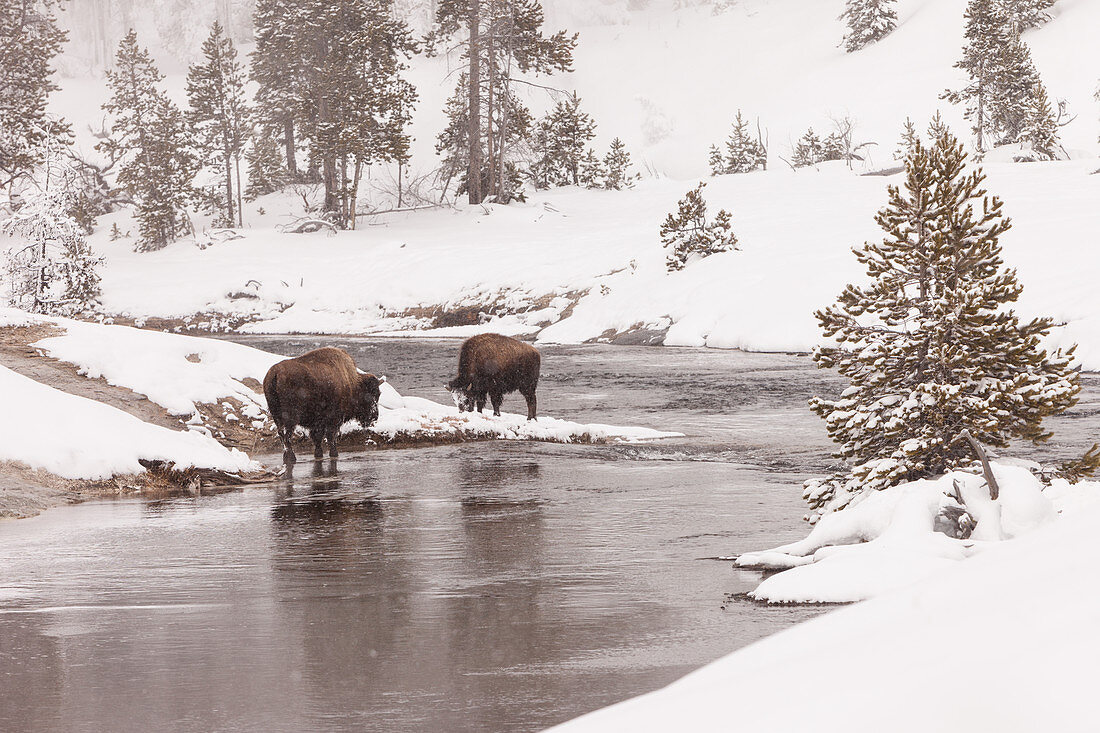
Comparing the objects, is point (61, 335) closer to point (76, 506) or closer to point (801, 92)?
point (76, 506)

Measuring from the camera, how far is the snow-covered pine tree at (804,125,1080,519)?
838 cm

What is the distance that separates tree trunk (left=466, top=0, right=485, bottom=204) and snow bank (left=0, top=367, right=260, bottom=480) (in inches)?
1614

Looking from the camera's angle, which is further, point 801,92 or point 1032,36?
point 801,92

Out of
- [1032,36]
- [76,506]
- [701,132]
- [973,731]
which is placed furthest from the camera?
[701,132]

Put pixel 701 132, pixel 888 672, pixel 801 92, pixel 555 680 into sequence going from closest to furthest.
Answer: pixel 888 672, pixel 555 680, pixel 801 92, pixel 701 132

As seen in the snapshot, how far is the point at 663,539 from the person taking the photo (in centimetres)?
889

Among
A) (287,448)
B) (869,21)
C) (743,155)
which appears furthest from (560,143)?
(869,21)

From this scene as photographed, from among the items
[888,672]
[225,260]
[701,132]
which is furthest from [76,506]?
[701,132]

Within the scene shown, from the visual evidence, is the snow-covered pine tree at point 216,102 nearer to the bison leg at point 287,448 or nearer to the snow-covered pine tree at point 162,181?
the snow-covered pine tree at point 162,181

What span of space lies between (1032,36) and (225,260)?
71.6m

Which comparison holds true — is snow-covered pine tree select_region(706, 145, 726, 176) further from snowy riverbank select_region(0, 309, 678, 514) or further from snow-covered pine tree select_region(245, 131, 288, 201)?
snowy riverbank select_region(0, 309, 678, 514)

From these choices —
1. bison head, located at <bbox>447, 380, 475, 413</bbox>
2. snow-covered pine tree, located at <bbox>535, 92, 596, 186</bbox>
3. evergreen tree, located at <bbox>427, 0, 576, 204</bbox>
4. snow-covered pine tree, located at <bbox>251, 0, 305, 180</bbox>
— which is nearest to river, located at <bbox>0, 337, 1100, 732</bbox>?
bison head, located at <bbox>447, 380, 475, 413</bbox>

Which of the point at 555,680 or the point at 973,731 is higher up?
the point at 973,731

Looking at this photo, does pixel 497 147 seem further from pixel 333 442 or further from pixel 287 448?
pixel 287 448
